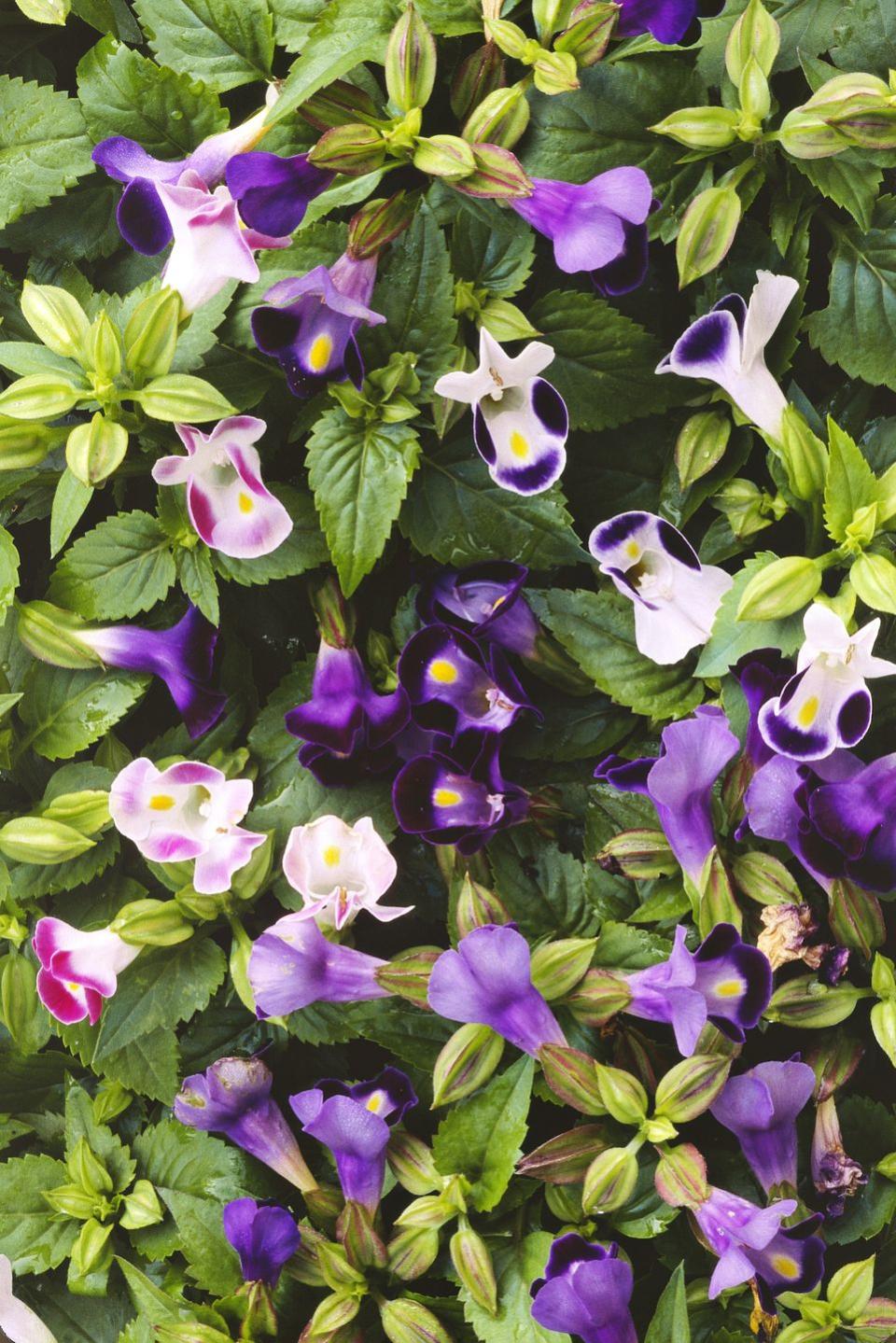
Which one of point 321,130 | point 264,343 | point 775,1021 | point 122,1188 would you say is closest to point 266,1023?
point 122,1188

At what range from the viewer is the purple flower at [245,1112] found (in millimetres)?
944

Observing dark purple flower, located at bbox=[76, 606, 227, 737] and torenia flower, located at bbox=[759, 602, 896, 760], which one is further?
dark purple flower, located at bbox=[76, 606, 227, 737]

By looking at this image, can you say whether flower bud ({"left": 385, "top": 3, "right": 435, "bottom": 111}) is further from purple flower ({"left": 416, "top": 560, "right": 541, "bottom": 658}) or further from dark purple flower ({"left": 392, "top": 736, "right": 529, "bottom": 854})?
dark purple flower ({"left": 392, "top": 736, "right": 529, "bottom": 854})

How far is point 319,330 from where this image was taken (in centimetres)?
87

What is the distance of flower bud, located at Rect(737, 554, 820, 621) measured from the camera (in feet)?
2.71

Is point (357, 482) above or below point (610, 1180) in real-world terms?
above

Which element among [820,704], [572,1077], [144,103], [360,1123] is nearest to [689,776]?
[820,704]

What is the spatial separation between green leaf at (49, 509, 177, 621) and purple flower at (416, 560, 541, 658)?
193mm

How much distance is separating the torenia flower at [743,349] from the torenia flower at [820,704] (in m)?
0.15

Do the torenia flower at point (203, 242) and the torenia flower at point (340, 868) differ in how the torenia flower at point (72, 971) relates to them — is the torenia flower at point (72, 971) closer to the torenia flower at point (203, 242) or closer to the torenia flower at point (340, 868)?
the torenia flower at point (340, 868)

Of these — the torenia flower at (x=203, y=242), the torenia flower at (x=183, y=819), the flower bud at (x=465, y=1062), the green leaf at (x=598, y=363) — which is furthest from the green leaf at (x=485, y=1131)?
the torenia flower at (x=203, y=242)

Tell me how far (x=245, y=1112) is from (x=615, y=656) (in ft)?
1.44

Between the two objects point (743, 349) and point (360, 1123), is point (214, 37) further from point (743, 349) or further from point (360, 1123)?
point (360, 1123)

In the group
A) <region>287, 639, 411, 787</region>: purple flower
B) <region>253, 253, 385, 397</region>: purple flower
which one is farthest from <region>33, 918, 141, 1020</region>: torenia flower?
<region>253, 253, 385, 397</region>: purple flower
